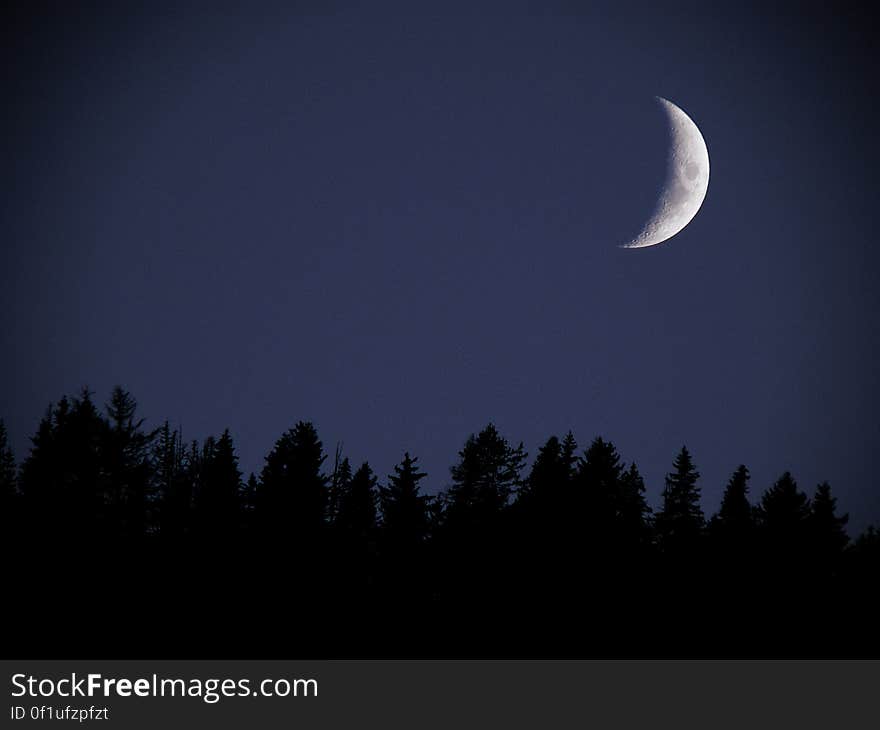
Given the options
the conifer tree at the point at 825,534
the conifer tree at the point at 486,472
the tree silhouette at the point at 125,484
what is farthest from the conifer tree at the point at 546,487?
the tree silhouette at the point at 125,484

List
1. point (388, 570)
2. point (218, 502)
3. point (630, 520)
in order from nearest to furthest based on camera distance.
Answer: point (218, 502) < point (388, 570) < point (630, 520)

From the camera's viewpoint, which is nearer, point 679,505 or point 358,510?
point 358,510

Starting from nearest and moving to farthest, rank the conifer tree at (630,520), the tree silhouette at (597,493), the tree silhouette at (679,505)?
the tree silhouette at (597,493)
the conifer tree at (630,520)
the tree silhouette at (679,505)

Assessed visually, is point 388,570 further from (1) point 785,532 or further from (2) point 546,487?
(1) point 785,532

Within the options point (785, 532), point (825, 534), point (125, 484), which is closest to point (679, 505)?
point (825, 534)

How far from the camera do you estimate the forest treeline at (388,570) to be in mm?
28172

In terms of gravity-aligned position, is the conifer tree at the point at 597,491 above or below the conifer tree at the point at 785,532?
above

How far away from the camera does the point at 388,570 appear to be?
111 ft

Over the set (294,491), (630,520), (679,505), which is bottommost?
(630,520)

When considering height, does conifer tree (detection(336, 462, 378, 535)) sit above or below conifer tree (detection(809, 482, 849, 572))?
above

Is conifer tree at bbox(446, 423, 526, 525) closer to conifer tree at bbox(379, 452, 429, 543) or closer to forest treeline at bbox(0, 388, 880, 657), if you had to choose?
forest treeline at bbox(0, 388, 880, 657)

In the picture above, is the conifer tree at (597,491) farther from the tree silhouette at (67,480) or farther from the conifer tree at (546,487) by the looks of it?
the tree silhouette at (67,480)

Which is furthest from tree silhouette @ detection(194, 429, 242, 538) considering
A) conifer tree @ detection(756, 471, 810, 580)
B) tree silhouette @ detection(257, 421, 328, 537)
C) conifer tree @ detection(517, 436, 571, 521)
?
conifer tree @ detection(756, 471, 810, 580)

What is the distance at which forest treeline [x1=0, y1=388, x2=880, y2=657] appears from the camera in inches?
1109
